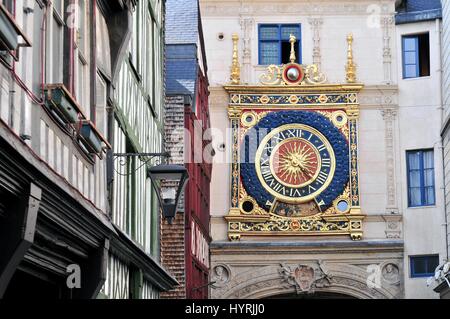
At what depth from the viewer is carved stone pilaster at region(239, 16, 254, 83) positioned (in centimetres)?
3681

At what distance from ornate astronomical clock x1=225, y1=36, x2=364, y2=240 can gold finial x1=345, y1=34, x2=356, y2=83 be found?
3 centimetres

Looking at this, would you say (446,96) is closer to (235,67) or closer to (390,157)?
(390,157)

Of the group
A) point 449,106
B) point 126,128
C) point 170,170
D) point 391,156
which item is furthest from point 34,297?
point 391,156

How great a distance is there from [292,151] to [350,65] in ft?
10.4

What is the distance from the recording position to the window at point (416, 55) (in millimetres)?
36500

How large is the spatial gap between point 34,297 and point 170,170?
2.74 m

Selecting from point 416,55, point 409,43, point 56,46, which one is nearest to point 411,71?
point 416,55

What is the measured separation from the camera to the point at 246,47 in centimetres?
3709

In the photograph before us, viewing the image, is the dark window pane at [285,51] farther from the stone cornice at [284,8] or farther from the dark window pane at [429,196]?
the dark window pane at [429,196]

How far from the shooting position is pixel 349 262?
35.2m

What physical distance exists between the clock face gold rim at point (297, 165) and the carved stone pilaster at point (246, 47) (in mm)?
1946

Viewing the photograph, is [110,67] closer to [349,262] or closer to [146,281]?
[146,281]

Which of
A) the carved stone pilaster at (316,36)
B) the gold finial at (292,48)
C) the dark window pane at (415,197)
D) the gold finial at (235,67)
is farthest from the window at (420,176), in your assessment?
the gold finial at (235,67)

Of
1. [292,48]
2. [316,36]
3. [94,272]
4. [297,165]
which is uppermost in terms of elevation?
[316,36]
